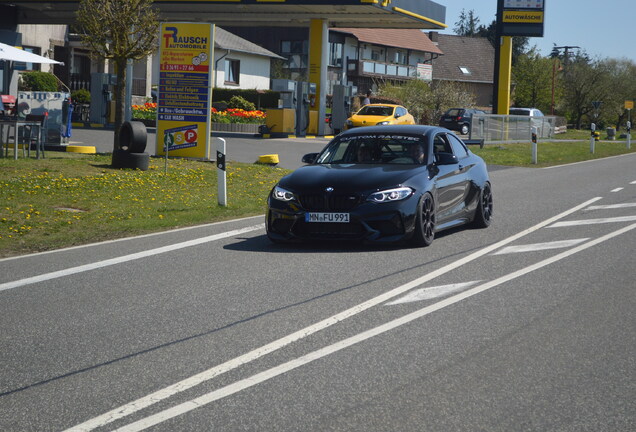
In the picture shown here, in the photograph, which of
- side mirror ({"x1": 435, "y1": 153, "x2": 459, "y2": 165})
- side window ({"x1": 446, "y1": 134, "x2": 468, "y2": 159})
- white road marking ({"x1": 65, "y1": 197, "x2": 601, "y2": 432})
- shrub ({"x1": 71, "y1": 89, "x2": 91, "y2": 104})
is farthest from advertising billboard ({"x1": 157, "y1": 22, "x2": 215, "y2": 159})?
shrub ({"x1": 71, "y1": 89, "x2": 91, "y2": 104})

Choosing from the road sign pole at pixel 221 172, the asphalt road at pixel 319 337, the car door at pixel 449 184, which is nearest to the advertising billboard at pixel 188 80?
the road sign pole at pixel 221 172

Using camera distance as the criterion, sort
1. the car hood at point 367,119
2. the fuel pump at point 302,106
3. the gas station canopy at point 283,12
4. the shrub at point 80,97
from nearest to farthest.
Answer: the gas station canopy at point 283,12
the car hood at point 367,119
the fuel pump at point 302,106
the shrub at point 80,97

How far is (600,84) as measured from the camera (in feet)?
279

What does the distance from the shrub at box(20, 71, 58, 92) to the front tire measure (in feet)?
111

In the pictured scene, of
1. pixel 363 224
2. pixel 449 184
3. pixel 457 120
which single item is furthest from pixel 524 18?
pixel 363 224

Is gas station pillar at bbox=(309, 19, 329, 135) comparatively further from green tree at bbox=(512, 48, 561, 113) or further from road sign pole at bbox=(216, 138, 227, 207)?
green tree at bbox=(512, 48, 561, 113)

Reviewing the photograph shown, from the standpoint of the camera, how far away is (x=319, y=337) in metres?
6.97

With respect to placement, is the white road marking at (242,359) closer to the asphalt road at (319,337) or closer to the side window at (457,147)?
the asphalt road at (319,337)

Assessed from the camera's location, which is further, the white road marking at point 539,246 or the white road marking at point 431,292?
the white road marking at point 539,246

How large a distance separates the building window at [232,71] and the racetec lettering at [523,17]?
1952 centimetres

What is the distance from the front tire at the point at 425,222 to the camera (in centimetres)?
1139

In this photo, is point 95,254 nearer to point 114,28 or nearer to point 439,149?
point 439,149

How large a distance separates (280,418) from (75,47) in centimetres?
4939

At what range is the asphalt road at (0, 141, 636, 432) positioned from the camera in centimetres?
527
